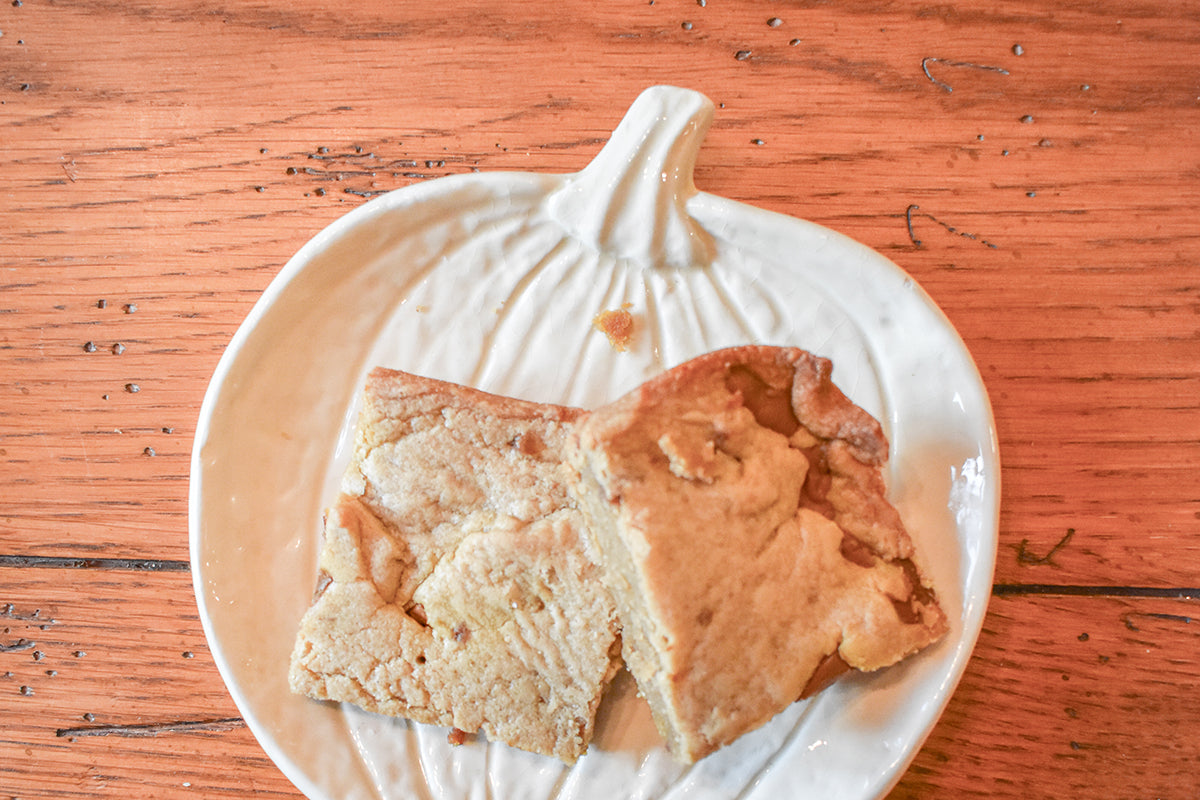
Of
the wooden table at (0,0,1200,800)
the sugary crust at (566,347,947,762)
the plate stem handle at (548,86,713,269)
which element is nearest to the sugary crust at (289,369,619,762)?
the sugary crust at (566,347,947,762)

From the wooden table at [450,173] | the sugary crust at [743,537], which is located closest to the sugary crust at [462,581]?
the sugary crust at [743,537]

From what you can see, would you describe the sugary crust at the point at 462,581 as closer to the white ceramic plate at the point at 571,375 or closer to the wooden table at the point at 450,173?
the white ceramic plate at the point at 571,375

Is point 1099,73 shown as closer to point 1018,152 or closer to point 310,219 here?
point 1018,152

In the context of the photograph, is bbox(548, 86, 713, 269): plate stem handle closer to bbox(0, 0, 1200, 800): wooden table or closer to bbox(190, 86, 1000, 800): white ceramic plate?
bbox(190, 86, 1000, 800): white ceramic plate

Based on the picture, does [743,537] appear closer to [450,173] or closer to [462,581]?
[462,581]

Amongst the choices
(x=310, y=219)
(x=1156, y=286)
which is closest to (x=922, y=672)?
(x=1156, y=286)

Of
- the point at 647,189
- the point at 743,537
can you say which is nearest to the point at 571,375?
the point at 647,189
